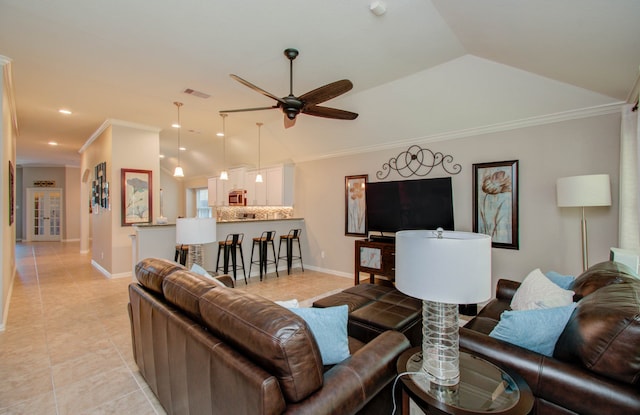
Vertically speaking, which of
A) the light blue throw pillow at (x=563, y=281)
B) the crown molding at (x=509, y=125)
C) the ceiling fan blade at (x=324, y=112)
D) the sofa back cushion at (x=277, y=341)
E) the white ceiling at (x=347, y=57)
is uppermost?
the white ceiling at (x=347, y=57)

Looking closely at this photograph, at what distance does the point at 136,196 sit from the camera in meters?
5.87

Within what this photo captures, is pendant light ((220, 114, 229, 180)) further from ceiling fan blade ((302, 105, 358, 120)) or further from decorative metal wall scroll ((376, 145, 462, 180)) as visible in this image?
decorative metal wall scroll ((376, 145, 462, 180))

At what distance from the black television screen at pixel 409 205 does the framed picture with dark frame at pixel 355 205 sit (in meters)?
0.40

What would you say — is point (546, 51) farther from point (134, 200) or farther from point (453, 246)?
point (134, 200)

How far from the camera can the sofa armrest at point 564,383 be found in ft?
3.84

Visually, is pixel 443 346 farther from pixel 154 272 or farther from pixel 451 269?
pixel 154 272

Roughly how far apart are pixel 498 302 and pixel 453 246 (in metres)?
2.14

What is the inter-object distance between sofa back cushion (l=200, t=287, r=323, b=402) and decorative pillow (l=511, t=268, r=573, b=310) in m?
1.66

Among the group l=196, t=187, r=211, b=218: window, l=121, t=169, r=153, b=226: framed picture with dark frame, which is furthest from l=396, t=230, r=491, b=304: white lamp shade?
l=196, t=187, r=211, b=218: window

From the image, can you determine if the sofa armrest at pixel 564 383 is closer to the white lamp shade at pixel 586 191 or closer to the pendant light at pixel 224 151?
the white lamp shade at pixel 586 191

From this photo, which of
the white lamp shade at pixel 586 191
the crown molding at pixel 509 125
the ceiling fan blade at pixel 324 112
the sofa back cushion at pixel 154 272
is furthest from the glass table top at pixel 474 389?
the crown molding at pixel 509 125

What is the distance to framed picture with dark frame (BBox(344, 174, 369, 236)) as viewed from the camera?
221 inches

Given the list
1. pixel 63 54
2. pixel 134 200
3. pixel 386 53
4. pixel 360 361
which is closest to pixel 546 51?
pixel 386 53

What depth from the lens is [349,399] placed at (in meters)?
1.23
